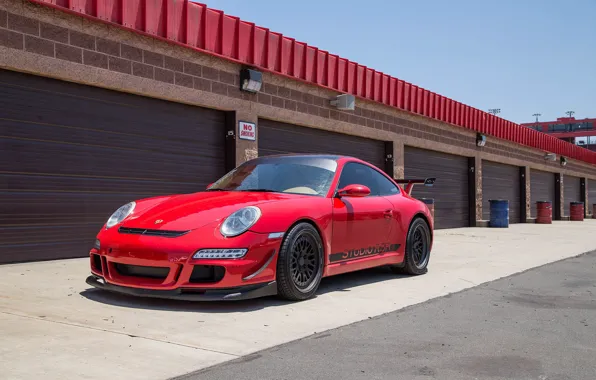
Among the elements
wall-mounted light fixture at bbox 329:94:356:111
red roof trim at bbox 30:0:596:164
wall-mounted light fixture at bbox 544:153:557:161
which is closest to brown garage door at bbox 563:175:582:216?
wall-mounted light fixture at bbox 544:153:557:161

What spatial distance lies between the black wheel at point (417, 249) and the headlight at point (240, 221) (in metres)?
2.60

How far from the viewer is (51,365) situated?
3154 millimetres

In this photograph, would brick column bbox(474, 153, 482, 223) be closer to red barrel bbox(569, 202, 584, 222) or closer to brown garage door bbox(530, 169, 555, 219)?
brown garage door bbox(530, 169, 555, 219)

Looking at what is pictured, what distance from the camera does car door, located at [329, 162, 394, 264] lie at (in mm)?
5766

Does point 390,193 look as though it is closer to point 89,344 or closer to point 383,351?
point 383,351

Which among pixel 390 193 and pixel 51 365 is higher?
pixel 390 193

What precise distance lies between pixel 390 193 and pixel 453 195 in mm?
13112

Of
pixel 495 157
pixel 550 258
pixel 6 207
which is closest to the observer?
pixel 6 207

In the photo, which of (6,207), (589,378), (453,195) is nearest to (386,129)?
(453,195)

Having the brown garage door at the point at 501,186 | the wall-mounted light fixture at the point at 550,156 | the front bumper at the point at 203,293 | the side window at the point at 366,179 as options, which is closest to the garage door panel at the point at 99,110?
the front bumper at the point at 203,293

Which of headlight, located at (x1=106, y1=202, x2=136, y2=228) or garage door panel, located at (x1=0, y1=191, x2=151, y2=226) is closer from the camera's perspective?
headlight, located at (x1=106, y1=202, x2=136, y2=228)

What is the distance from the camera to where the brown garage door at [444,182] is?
1717 cm

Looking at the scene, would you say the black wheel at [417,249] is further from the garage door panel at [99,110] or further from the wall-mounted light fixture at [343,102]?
the wall-mounted light fixture at [343,102]

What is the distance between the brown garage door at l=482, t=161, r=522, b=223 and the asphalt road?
1655cm
